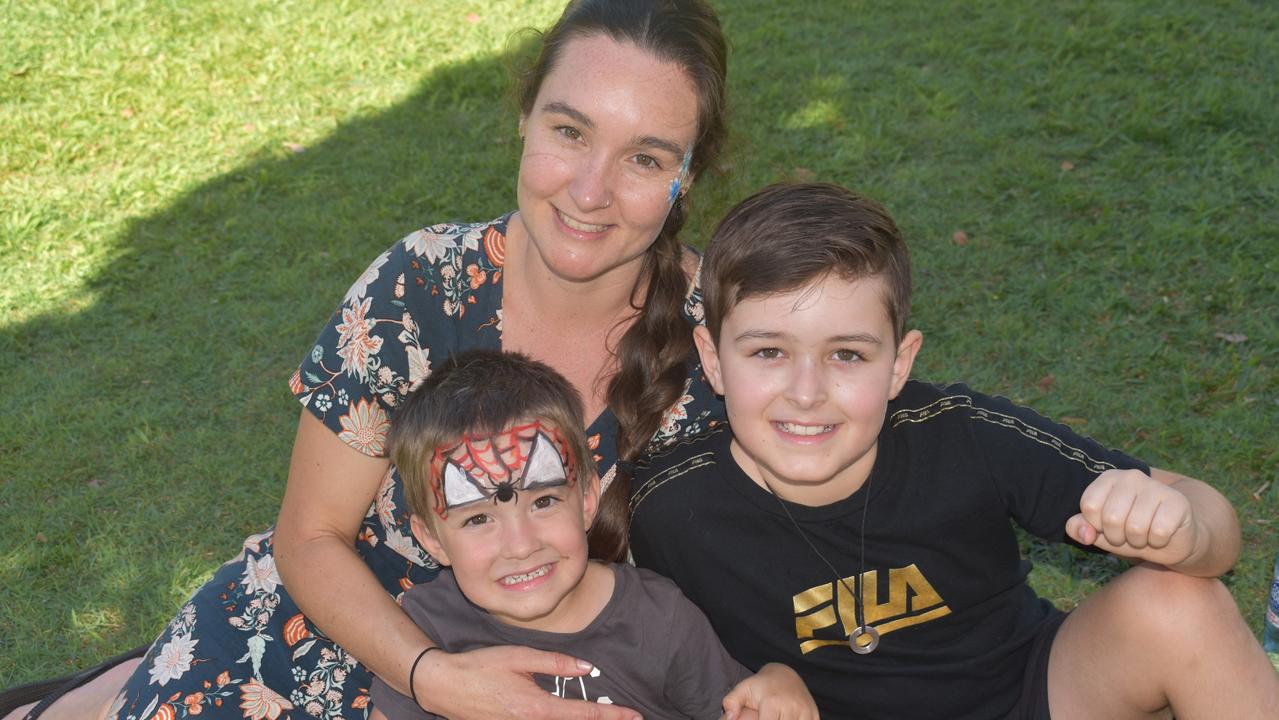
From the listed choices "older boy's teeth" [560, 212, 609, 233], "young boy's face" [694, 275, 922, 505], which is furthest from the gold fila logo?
"older boy's teeth" [560, 212, 609, 233]

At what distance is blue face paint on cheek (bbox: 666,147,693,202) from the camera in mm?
2828

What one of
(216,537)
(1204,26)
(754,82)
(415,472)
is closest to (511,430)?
(415,472)

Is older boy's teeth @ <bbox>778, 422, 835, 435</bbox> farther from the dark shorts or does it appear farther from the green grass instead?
the green grass

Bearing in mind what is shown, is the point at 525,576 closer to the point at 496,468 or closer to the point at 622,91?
the point at 496,468

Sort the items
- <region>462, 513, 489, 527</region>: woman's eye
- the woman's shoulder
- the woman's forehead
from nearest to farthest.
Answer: <region>462, 513, 489, 527</region>: woman's eye, the woman's forehead, the woman's shoulder

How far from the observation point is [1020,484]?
8.49ft

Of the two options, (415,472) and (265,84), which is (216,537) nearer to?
(415,472)

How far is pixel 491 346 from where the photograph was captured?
9.80 feet

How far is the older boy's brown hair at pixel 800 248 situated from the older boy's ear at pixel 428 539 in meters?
0.79

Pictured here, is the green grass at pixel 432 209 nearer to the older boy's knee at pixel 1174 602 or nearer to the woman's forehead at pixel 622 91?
the woman's forehead at pixel 622 91

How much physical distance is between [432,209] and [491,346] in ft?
10.9

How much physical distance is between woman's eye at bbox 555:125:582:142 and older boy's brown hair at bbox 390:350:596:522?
53 cm

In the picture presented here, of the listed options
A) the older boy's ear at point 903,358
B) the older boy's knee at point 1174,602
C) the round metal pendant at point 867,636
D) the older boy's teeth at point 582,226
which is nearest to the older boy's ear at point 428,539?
the older boy's teeth at point 582,226

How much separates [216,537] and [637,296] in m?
2.07
